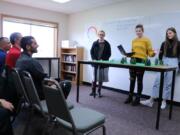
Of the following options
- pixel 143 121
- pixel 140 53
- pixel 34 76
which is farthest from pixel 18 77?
pixel 140 53

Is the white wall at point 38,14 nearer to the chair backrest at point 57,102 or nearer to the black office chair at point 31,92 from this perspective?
the black office chair at point 31,92

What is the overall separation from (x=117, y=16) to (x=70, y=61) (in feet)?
6.72

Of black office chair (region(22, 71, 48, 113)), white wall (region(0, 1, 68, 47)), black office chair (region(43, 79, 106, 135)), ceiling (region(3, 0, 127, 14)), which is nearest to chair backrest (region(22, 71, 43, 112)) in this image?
black office chair (region(22, 71, 48, 113))

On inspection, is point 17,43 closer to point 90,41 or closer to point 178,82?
point 90,41

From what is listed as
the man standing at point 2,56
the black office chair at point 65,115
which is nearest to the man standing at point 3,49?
the man standing at point 2,56

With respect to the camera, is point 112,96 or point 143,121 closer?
point 143,121

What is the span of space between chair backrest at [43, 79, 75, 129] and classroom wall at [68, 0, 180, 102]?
2.93m

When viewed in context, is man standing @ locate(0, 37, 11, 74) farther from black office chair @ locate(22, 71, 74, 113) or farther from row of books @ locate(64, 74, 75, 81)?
row of books @ locate(64, 74, 75, 81)

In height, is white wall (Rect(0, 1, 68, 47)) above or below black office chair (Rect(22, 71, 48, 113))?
above

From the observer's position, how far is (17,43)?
291cm

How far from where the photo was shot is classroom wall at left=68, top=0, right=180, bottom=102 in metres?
3.76

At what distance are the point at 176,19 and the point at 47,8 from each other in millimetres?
3531

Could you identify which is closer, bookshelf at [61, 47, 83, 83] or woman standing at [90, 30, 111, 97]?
woman standing at [90, 30, 111, 97]

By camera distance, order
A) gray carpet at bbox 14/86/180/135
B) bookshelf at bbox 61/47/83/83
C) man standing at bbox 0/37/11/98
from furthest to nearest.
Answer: bookshelf at bbox 61/47/83/83 → gray carpet at bbox 14/86/180/135 → man standing at bbox 0/37/11/98
